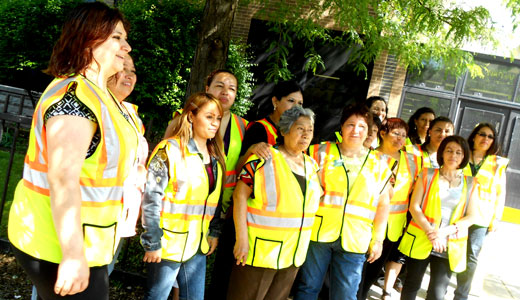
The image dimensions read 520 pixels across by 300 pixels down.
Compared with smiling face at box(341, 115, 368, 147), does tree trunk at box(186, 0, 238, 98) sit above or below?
above

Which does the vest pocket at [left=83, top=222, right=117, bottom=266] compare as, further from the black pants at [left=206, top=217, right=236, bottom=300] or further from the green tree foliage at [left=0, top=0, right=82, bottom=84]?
the green tree foliage at [left=0, top=0, right=82, bottom=84]

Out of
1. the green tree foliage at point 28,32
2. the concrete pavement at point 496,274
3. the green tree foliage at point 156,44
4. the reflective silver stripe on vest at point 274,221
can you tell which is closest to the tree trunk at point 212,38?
the reflective silver stripe on vest at point 274,221

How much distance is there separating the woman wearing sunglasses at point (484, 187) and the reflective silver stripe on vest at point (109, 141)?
143 inches

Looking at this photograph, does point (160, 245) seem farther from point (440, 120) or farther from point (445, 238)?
point (440, 120)

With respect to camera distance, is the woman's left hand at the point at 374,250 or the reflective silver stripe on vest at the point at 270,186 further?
the woman's left hand at the point at 374,250

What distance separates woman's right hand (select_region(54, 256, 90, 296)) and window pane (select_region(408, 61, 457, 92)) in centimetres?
998

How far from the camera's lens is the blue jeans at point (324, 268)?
3.24 m

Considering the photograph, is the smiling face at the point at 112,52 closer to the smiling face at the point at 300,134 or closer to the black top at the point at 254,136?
the smiling face at the point at 300,134

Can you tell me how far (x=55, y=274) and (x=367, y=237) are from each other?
2.36 metres

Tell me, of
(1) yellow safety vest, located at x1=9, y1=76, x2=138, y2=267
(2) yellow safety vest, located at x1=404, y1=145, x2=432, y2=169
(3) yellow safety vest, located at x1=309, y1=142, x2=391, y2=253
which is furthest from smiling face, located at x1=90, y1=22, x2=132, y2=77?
(2) yellow safety vest, located at x1=404, y1=145, x2=432, y2=169

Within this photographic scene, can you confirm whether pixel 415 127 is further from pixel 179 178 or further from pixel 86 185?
pixel 86 185

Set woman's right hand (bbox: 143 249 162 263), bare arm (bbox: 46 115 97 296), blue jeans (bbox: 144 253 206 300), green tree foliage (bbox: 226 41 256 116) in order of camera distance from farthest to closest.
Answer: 1. green tree foliage (bbox: 226 41 256 116)
2. blue jeans (bbox: 144 253 206 300)
3. woman's right hand (bbox: 143 249 162 263)
4. bare arm (bbox: 46 115 97 296)

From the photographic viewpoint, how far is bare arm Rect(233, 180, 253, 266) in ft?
9.39

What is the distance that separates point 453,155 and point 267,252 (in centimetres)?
206
